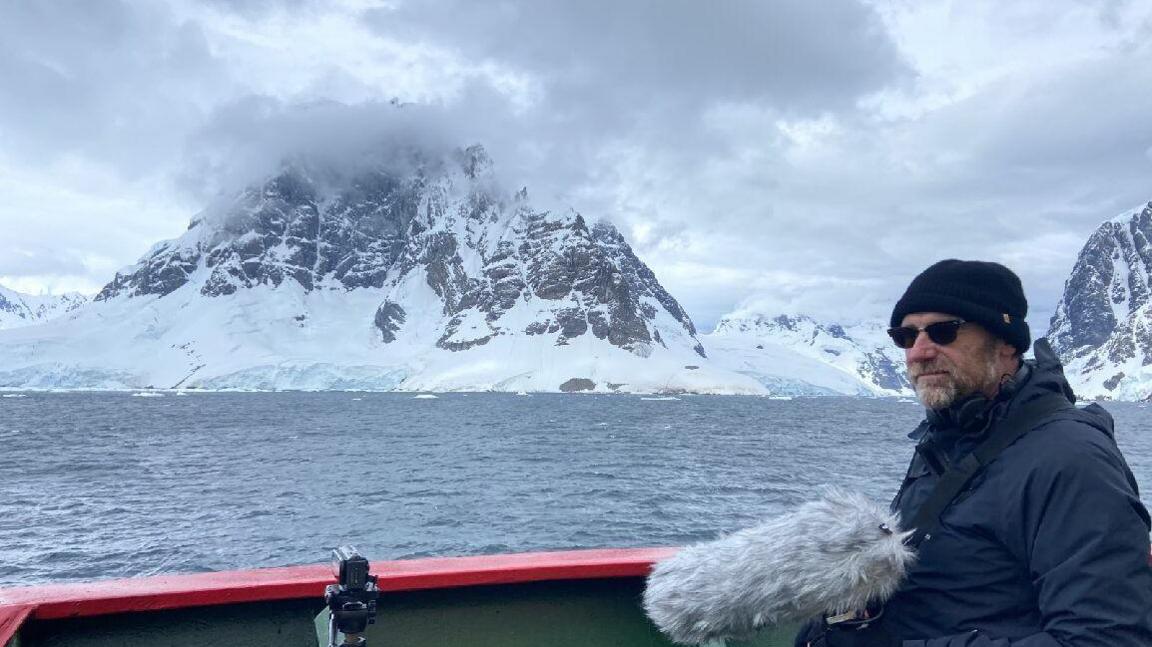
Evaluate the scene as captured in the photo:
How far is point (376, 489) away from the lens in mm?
29797

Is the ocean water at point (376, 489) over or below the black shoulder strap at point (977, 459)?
below

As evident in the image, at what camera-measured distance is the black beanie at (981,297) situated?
245 cm

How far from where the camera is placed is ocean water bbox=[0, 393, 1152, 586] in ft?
67.5

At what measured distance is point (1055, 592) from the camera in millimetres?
1997

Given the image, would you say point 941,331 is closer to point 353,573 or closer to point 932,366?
point 932,366

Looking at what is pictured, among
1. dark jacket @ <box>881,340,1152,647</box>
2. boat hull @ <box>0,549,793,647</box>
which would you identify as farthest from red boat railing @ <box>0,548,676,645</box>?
dark jacket @ <box>881,340,1152,647</box>

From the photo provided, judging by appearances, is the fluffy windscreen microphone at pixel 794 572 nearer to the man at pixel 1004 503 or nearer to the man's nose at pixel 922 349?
the man at pixel 1004 503

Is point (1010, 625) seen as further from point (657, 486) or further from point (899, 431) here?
point (899, 431)

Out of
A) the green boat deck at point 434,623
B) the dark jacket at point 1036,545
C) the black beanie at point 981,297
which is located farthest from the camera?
the green boat deck at point 434,623

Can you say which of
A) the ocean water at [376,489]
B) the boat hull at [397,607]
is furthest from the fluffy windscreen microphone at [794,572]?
the ocean water at [376,489]

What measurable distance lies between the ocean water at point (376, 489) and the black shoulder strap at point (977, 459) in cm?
1804

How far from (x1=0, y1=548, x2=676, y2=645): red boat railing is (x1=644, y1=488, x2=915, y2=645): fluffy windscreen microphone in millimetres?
1249

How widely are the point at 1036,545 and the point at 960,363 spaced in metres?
0.64

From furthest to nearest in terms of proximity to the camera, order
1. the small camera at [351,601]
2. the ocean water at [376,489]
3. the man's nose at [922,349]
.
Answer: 1. the ocean water at [376,489]
2. the small camera at [351,601]
3. the man's nose at [922,349]
